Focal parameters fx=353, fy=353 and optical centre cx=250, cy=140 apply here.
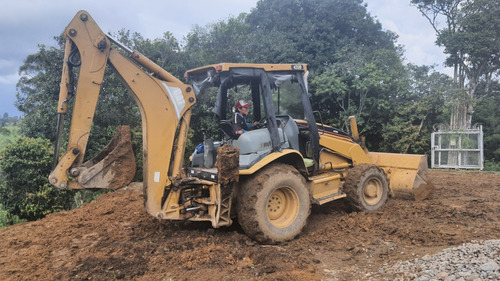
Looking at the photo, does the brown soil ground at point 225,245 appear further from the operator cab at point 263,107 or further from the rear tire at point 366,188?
the operator cab at point 263,107

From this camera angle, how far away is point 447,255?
3.78 metres

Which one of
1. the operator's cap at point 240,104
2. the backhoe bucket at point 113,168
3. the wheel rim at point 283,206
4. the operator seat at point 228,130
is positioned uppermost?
the operator's cap at point 240,104

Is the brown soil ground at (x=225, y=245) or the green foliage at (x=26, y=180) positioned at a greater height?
the green foliage at (x=26, y=180)

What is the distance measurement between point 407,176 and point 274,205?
344 cm

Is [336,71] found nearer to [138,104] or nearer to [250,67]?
[250,67]

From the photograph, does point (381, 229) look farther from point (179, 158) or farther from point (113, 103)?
point (113, 103)

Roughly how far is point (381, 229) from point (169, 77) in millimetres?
3769

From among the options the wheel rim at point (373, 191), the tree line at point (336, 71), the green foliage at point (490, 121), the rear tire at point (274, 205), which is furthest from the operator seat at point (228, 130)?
the green foliage at point (490, 121)

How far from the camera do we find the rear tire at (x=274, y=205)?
4.48 m

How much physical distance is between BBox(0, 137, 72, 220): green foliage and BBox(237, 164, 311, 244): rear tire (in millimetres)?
4482

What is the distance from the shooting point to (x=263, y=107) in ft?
18.1

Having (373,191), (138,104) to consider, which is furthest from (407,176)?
(138,104)

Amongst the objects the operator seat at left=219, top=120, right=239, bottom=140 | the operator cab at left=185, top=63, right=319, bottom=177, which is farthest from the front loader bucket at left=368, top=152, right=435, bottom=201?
the operator seat at left=219, top=120, right=239, bottom=140

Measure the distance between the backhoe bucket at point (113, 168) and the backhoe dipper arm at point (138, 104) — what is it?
0.5 inches
